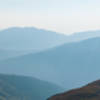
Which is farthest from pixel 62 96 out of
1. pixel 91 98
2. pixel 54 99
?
pixel 91 98

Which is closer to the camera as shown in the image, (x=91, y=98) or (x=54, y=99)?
(x=91, y=98)

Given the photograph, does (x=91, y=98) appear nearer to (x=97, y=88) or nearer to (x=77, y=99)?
(x=77, y=99)

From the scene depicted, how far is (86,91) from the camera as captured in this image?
68625 millimetres

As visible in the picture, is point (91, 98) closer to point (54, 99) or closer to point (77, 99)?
point (77, 99)

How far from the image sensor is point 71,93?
68.1m

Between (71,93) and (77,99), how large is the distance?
419 cm

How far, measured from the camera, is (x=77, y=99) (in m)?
64.1

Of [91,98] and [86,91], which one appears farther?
[86,91]

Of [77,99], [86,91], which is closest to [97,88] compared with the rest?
[86,91]

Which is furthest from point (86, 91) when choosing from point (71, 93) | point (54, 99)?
point (54, 99)

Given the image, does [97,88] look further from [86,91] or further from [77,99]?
[77,99]

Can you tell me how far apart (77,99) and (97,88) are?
367 inches

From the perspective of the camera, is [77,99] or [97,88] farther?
[97,88]

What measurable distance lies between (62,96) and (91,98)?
25.5ft
